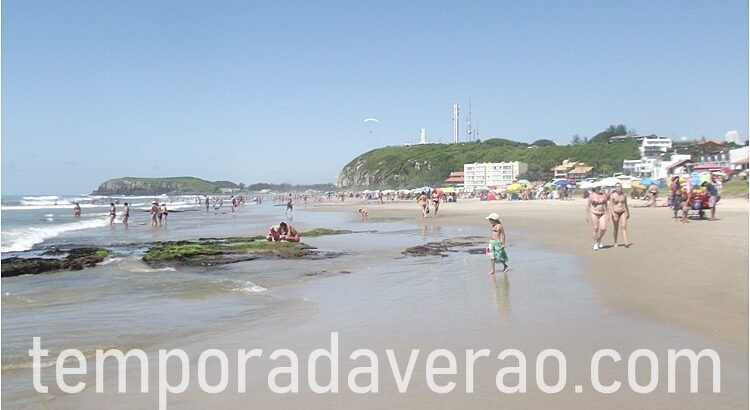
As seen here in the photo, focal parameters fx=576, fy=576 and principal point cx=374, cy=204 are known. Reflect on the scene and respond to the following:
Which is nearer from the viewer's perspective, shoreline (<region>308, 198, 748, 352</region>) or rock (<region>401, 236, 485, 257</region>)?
shoreline (<region>308, 198, 748, 352</region>)

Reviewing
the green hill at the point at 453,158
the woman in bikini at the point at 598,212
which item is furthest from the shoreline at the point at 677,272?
the green hill at the point at 453,158

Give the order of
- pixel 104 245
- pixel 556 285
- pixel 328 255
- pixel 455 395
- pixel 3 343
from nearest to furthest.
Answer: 1. pixel 455 395
2. pixel 3 343
3. pixel 556 285
4. pixel 328 255
5. pixel 104 245

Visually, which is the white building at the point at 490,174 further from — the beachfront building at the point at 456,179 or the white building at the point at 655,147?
the white building at the point at 655,147

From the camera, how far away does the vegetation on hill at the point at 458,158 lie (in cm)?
10321

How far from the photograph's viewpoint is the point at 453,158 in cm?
13788

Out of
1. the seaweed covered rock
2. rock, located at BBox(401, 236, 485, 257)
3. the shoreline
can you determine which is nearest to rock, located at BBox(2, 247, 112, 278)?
the seaweed covered rock

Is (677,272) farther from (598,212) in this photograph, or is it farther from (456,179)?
(456,179)

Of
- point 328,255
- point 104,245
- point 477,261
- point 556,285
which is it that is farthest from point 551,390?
point 104,245

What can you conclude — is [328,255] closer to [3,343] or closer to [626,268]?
[626,268]

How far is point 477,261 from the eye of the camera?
44.7ft

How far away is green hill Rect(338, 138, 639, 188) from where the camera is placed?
103 metres

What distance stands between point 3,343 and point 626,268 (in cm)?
1036

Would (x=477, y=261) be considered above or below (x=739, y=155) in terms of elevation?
below

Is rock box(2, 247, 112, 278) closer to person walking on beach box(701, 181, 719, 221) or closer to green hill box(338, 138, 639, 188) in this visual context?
person walking on beach box(701, 181, 719, 221)
